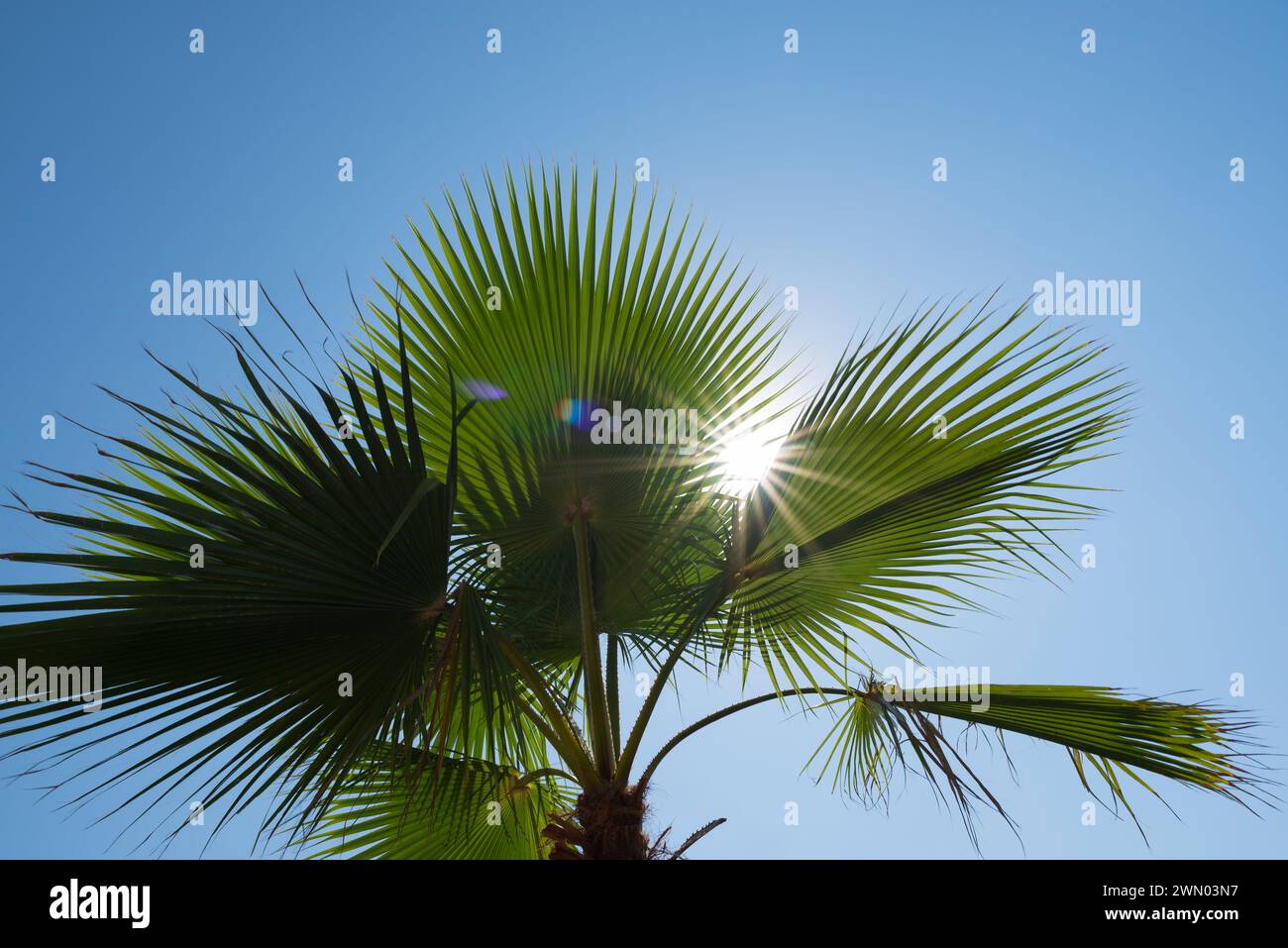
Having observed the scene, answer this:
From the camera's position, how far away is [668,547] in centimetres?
367

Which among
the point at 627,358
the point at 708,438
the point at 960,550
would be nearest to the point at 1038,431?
the point at 960,550

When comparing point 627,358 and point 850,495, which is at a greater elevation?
point 627,358

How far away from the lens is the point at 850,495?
11.3 feet

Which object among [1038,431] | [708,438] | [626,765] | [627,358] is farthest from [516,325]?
[1038,431]

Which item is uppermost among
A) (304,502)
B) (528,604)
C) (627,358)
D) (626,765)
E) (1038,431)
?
(627,358)

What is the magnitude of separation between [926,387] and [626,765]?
5.89ft

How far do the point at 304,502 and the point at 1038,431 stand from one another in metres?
2.47
